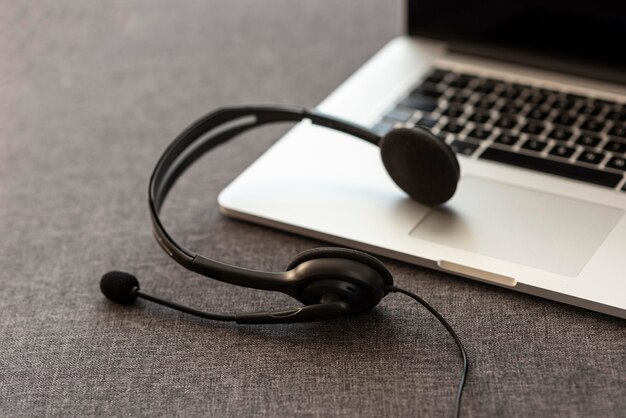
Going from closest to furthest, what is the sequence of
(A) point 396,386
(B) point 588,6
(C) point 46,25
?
(A) point 396,386 → (B) point 588,6 → (C) point 46,25

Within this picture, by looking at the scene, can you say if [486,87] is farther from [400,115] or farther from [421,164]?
[421,164]

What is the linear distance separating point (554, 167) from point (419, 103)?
0.16 meters

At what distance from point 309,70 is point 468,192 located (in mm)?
325

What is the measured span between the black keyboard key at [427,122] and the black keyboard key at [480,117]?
35 mm

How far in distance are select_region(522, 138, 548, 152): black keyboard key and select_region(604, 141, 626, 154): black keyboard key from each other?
54 millimetres

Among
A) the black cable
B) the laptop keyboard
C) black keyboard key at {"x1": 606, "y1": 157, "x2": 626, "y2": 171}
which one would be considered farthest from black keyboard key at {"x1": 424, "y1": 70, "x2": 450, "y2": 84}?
the black cable

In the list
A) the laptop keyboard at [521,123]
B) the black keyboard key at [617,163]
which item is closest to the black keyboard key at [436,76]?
the laptop keyboard at [521,123]

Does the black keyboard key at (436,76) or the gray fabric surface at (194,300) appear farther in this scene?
the black keyboard key at (436,76)

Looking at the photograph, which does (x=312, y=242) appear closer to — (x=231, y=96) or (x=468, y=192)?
(x=468, y=192)

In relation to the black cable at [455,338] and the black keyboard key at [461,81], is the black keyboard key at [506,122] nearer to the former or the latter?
the black keyboard key at [461,81]

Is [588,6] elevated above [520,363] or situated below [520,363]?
above

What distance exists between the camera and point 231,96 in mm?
948

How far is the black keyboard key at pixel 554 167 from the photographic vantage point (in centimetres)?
73

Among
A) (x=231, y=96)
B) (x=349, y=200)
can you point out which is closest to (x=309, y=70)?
(x=231, y=96)
